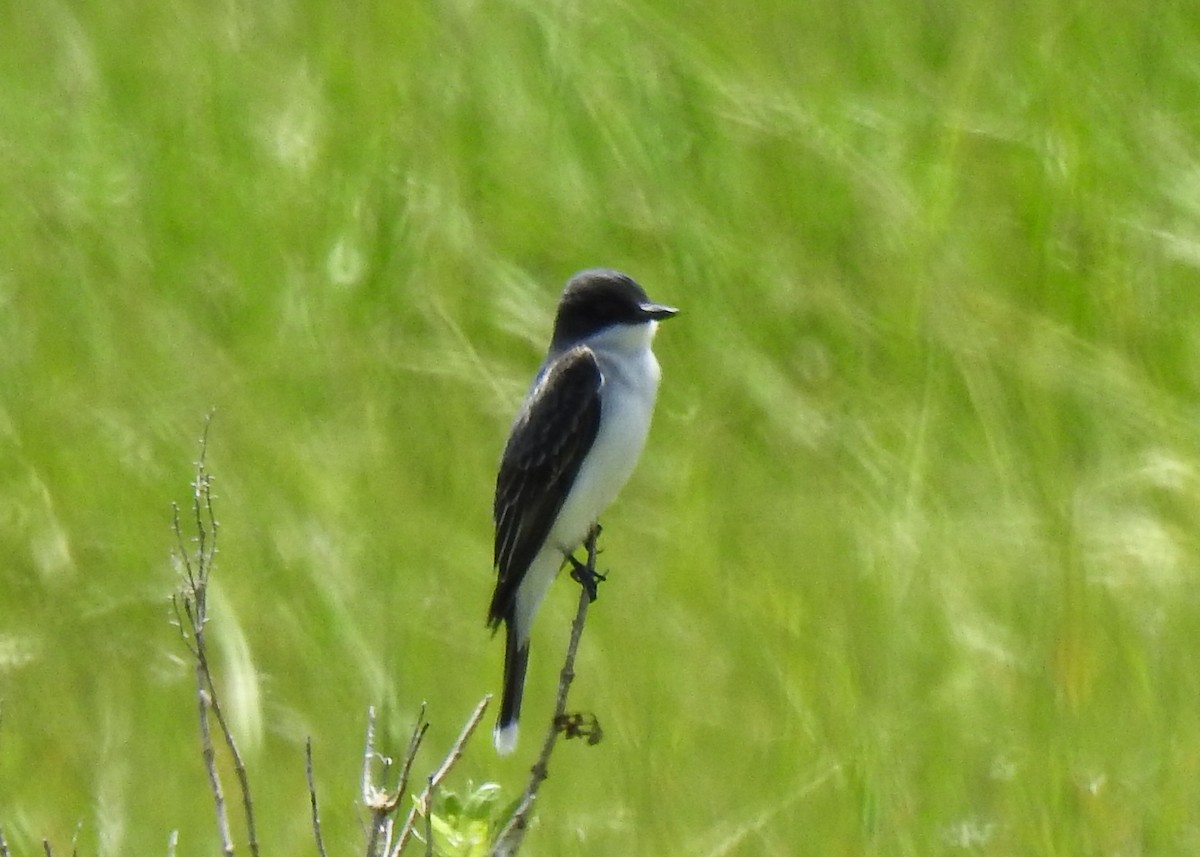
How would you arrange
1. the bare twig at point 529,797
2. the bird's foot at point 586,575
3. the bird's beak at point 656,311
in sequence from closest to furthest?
the bare twig at point 529,797 < the bird's foot at point 586,575 < the bird's beak at point 656,311

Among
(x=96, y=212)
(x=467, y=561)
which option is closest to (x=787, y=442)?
(x=467, y=561)

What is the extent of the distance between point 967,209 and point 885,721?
6.67 feet

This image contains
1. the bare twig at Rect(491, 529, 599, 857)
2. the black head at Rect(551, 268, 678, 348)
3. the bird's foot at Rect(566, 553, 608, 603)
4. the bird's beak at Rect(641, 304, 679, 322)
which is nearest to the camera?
the bare twig at Rect(491, 529, 599, 857)

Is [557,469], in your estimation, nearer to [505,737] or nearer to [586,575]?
[586,575]

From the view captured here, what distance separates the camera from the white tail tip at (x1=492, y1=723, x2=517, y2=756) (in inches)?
183

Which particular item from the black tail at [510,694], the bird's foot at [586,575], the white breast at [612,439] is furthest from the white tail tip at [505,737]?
the white breast at [612,439]

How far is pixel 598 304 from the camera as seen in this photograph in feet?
16.3

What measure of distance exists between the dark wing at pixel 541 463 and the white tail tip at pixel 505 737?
228 mm

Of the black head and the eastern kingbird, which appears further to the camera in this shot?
the black head

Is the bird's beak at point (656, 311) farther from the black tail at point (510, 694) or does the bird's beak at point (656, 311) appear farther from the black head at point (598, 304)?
the black tail at point (510, 694)

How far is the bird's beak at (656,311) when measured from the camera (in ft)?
15.5

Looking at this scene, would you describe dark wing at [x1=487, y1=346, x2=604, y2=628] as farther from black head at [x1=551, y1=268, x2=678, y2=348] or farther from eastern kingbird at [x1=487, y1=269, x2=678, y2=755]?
black head at [x1=551, y1=268, x2=678, y2=348]

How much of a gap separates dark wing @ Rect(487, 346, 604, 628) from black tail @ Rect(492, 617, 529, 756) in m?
0.08

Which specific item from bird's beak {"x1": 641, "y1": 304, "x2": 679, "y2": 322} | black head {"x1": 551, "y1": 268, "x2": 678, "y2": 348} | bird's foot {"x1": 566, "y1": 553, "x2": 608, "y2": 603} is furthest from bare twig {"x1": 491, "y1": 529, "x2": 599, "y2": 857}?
black head {"x1": 551, "y1": 268, "x2": 678, "y2": 348}
